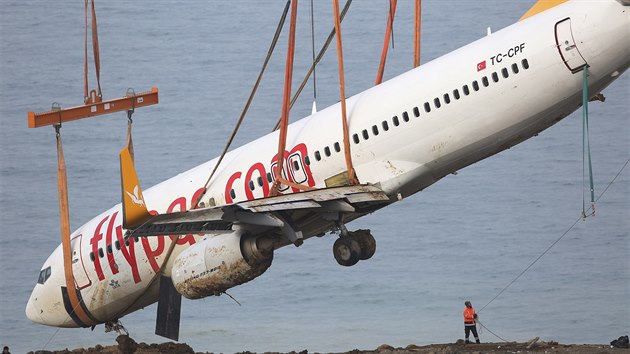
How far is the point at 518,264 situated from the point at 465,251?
318 centimetres

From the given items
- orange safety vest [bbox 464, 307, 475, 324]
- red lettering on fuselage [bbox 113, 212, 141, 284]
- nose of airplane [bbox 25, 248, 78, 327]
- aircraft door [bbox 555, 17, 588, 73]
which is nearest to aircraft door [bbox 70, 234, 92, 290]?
nose of airplane [bbox 25, 248, 78, 327]

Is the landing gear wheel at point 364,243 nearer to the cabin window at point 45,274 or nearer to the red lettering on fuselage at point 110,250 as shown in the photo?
the red lettering on fuselage at point 110,250

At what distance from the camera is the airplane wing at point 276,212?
67.9 m

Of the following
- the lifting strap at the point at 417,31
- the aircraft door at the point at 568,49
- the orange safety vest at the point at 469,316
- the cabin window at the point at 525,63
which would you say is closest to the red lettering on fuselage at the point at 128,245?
the lifting strap at the point at 417,31

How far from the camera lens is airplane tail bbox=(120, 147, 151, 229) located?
6562 cm

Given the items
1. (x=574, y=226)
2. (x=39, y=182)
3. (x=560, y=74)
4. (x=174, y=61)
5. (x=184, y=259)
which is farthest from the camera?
(x=174, y=61)

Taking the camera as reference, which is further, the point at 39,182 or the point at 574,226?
the point at 39,182

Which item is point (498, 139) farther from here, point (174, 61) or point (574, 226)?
point (174, 61)

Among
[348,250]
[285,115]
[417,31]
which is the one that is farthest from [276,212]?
[417,31]

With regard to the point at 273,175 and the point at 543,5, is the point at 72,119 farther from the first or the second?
the point at 543,5

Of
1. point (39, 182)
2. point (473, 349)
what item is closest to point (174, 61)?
point (39, 182)

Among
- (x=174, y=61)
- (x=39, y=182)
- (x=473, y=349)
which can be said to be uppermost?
(x=174, y=61)

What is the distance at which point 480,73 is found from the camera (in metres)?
66.8

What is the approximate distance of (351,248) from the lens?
228 ft
